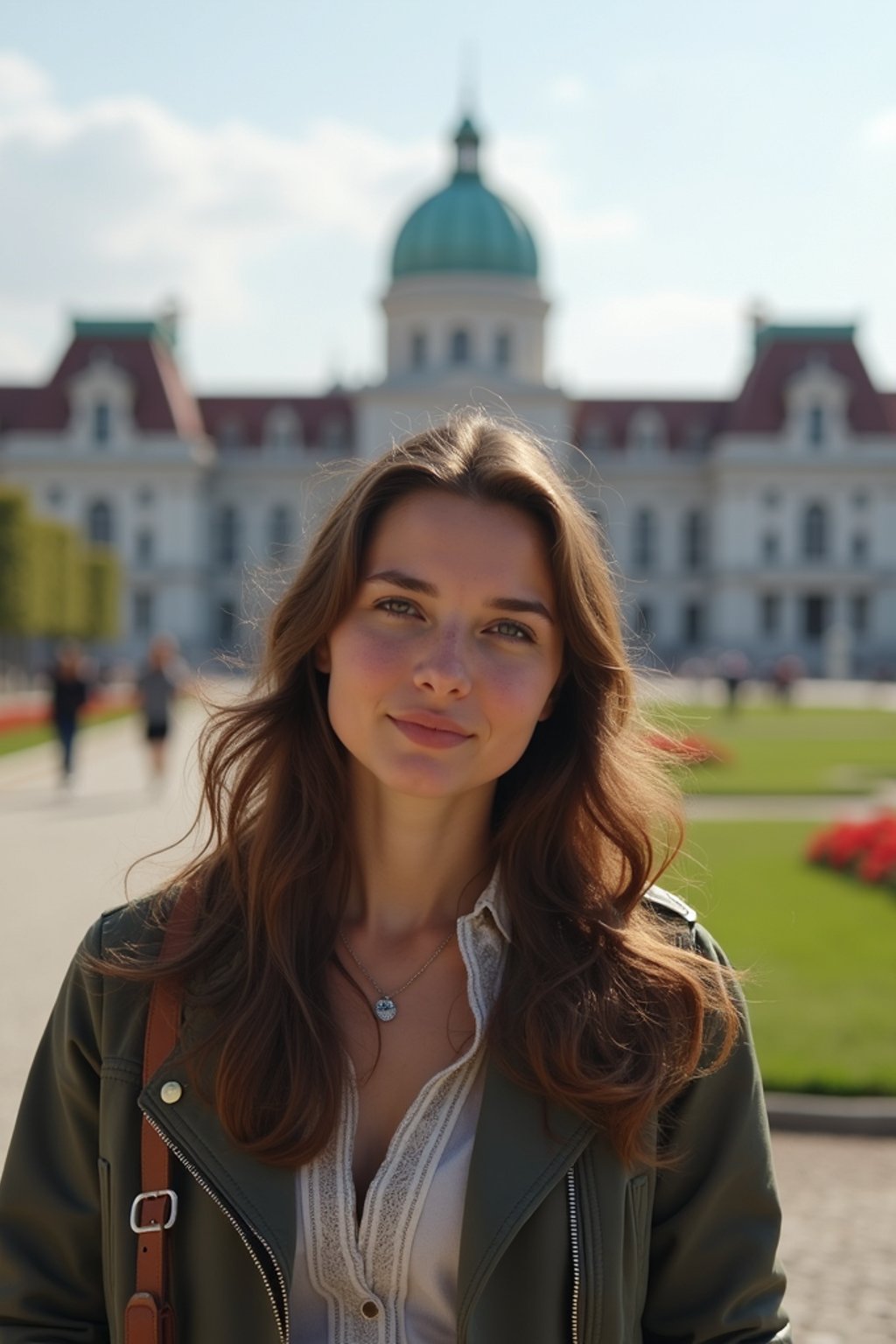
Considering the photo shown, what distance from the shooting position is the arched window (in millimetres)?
69188

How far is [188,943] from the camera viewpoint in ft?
7.18

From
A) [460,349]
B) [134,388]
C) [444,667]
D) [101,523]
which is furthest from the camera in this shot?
[134,388]

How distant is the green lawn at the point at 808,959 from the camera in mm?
6527

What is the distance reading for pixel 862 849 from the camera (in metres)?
11.6

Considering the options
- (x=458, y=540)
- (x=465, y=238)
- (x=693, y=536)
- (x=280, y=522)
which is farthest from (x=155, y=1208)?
(x=693, y=536)

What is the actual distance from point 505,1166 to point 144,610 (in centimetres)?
6843

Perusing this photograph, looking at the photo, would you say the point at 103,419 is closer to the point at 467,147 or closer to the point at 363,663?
the point at 467,147

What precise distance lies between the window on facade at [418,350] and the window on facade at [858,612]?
66.7 feet

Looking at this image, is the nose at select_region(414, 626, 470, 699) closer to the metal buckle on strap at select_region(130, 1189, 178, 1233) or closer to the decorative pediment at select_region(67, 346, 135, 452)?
the metal buckle on strap at select_region(130, 1189, 178, 1233)

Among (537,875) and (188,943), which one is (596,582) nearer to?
(537,875)

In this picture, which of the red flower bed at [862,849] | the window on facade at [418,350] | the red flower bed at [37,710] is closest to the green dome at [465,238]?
the window on facade at [418,350]

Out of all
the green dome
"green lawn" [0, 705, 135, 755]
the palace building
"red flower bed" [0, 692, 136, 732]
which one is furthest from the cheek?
the green dome

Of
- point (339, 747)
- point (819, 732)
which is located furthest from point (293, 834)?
point (819, 732)

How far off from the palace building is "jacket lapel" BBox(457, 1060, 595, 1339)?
64.1 metres
